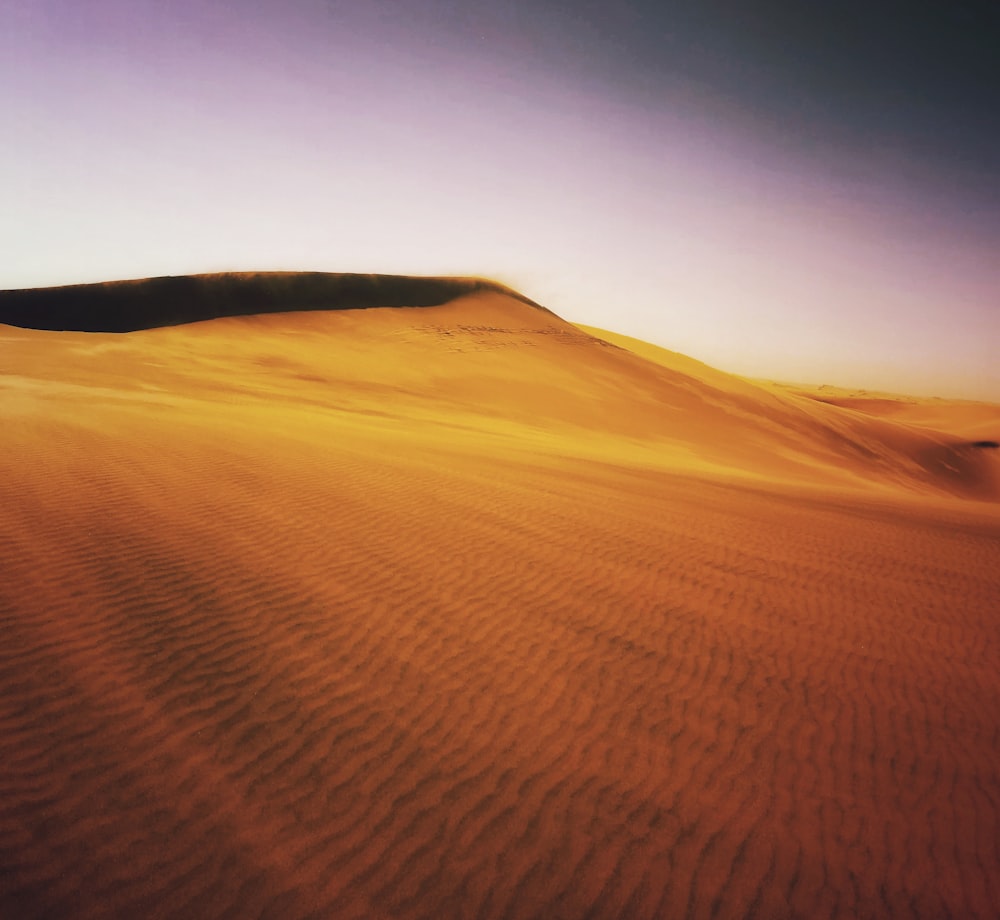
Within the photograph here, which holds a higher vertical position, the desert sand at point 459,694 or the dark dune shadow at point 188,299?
the dark dune shadow at point 188,299

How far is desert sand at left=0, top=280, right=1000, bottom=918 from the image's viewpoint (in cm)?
336

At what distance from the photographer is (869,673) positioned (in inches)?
233

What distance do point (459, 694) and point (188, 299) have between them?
159 ft

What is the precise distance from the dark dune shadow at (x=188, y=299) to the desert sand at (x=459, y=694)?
34.7 m

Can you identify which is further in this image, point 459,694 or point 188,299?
point 188,299

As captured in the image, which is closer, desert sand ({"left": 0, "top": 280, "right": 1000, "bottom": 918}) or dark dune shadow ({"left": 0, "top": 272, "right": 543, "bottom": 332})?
desert sand ({"left": 0, "top": 280, "right": 1000, "bottom": 918})

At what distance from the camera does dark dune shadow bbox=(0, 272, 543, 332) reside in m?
42.5

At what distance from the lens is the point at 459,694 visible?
4867 mm

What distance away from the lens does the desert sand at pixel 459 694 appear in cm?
336

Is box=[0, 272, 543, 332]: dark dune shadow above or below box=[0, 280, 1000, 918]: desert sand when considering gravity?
above

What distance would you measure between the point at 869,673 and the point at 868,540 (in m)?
5.94

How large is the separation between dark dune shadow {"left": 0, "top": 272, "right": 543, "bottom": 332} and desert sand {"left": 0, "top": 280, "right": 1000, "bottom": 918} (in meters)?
34.7

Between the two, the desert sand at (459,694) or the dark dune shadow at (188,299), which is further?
the dark dune shadow at (188,299)

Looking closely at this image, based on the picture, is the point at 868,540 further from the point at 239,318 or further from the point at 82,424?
the point at 239,318
